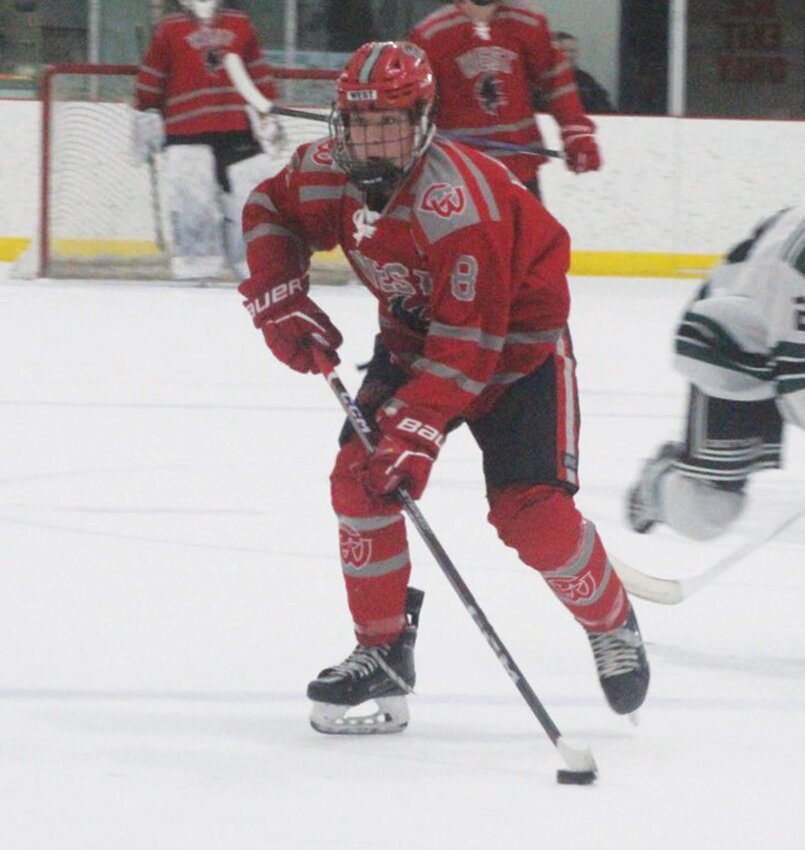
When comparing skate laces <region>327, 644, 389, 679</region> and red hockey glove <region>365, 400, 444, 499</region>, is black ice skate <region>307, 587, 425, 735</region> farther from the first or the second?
red hockey glove <region>365, 400, 444, 499</region>

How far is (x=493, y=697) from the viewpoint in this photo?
2564 mm

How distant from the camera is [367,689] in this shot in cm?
242

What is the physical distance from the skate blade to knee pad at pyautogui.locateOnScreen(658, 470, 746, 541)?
799mm

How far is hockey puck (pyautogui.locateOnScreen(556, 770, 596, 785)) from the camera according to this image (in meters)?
2.19

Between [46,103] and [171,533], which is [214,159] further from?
[171,533]

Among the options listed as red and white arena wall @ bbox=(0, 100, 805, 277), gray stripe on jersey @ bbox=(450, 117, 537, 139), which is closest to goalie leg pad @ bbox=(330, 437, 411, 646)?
gray stripe on jersey @ bbox=(450, 117, 537, 139)

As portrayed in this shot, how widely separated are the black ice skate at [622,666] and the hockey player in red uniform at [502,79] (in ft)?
9.30

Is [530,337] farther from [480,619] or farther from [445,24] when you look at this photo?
[445,24]

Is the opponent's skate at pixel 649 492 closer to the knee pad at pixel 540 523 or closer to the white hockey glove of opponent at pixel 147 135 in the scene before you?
the knee pad at pixel 540 523

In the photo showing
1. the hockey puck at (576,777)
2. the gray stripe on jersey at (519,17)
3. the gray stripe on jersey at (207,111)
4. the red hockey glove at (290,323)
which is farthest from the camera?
the gray stripe on jersey at (207,111)

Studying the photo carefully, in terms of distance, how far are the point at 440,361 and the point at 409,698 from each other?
0.55 meters

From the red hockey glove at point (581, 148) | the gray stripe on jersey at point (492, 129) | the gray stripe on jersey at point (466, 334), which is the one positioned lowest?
the red hockey glove at point (581, 148)

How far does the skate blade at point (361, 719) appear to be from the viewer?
241 cm

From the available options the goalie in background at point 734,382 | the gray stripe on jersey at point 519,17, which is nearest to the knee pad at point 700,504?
the goalie in background at point 734,382
